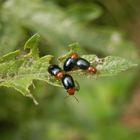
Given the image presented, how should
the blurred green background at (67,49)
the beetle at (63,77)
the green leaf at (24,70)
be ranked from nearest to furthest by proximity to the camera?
the green leaf at (24,70) → the beetle at (63,77) → the blurred green background at (67,49)

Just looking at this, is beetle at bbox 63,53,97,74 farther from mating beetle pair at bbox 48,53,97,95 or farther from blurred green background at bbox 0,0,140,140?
blurred green background at bbox 0,0,140,140

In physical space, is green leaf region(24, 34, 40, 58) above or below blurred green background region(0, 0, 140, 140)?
above

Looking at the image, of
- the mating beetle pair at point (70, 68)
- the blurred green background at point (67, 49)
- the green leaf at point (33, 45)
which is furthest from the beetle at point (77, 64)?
the blurred green background at point (67, 49)

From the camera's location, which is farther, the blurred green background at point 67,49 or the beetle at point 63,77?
the blurred green background at point 67,49

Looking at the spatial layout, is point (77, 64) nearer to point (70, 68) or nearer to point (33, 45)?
point (70, 68)

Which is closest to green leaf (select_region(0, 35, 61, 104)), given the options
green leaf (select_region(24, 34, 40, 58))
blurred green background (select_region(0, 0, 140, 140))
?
green leaf (select_region(24, 34, 40, 58))

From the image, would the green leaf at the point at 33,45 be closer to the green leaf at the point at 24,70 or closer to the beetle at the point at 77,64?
the green leaf at the point at 24,70
